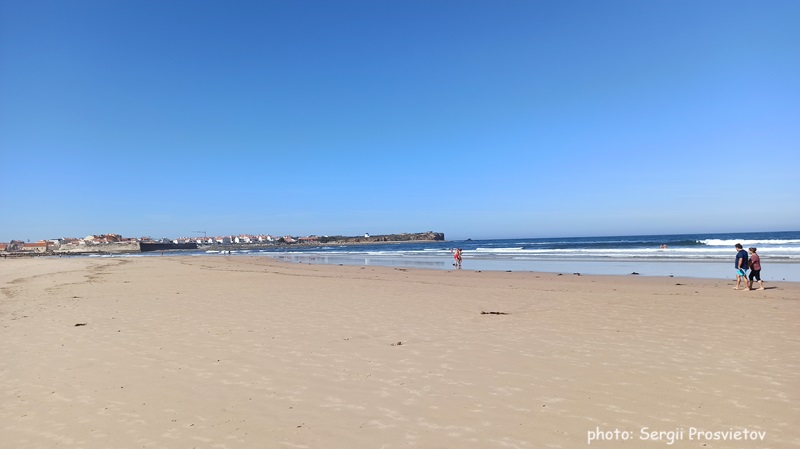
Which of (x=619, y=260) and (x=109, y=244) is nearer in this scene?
(x=619, y=260)

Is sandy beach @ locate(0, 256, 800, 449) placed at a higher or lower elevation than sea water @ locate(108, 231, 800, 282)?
higher

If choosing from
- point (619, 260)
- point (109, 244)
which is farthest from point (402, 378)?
point (109, 244)

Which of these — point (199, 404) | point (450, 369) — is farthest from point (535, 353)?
point (199, 404)

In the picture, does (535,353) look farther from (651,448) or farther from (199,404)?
(199,404)

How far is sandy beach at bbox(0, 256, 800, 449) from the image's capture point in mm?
4078

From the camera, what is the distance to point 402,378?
18.3ft

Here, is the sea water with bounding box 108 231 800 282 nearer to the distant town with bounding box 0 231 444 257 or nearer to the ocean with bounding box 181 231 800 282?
the ocean with bounding box 181 231 800 282

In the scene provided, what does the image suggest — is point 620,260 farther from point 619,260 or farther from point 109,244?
point 109,244

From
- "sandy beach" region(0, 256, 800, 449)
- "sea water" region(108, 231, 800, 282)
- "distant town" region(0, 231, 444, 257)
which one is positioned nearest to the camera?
"sandy beach" region(0, 256, 800, 449)

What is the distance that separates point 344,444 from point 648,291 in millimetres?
14075

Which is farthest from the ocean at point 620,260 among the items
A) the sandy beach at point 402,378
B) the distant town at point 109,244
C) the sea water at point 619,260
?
the distant town at point 109,244

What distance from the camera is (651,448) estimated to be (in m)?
3.81

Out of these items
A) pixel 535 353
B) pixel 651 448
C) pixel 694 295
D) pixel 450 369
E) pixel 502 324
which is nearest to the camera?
pixel 651 448

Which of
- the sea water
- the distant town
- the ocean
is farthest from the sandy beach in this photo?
the distant town
